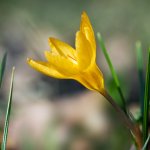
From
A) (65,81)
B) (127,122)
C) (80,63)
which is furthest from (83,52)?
(65,81)

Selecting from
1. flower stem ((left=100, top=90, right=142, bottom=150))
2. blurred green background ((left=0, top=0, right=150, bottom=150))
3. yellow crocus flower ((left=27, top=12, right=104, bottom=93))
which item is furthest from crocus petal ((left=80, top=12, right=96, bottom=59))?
blurred green background ((left=0, top=0, right=150, bottom=150))

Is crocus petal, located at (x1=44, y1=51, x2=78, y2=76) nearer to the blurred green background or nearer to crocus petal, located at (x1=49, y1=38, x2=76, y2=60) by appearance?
crocus petal, located at (x1=49, y1=38, x2=76, y2=60)

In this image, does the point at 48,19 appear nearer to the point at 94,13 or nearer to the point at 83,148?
the point at 94,13

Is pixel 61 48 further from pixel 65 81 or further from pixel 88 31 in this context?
pixel 65 81

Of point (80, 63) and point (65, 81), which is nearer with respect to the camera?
point (80, 63)

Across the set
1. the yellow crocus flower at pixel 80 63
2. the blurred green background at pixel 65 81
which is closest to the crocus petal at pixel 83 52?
the yellow crocus flower at pixel 80 63
